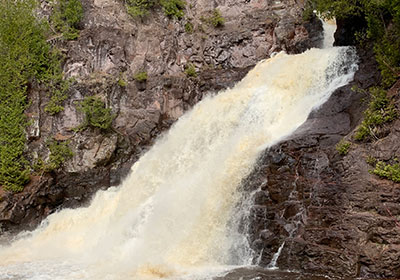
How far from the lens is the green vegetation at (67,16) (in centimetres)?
2327

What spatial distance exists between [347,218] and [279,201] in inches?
72.7

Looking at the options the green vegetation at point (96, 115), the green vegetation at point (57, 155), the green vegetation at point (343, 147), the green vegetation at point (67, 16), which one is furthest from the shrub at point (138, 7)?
the green vegetation at point (343, 147)

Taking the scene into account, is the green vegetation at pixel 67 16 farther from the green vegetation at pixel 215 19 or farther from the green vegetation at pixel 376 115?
the green vegetation at pixel 376 115

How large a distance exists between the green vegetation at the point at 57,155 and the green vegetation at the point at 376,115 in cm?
1337

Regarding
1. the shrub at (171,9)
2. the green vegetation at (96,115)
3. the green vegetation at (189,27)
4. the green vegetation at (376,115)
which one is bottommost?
the green vegetation at (376,115)

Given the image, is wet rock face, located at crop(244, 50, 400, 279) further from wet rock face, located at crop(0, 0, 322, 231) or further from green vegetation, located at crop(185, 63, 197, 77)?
green vegetation, located at crop(185, 63, 197, 77)

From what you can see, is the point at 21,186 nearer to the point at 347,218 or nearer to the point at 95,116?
the point at 95,116

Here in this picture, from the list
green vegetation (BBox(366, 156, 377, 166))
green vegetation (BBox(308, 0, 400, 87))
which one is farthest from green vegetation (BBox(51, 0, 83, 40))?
green vegetation (BBox(366, 156, 377, 166))

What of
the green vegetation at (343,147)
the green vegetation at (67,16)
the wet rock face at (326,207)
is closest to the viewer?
the wet rock face at (326,207)

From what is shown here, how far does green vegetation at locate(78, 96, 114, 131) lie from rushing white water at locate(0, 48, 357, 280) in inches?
109

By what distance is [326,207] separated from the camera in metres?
10.2

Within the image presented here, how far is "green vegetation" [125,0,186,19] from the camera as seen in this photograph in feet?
83.3

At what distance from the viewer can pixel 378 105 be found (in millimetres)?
11742

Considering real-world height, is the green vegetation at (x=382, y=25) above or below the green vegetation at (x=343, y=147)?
above
